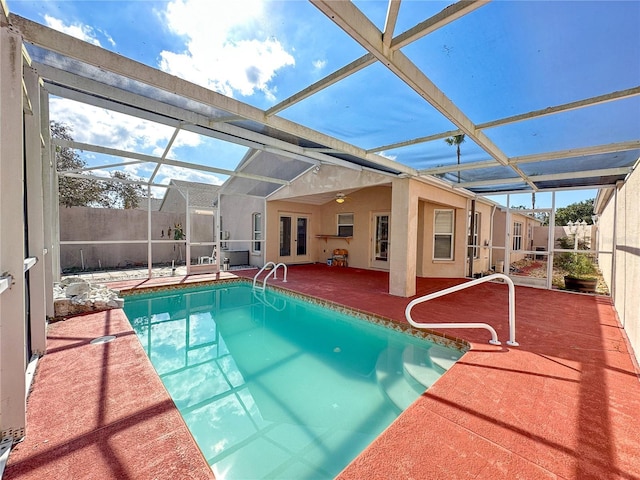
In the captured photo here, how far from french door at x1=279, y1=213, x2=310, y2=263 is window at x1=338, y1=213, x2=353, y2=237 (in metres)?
1.49

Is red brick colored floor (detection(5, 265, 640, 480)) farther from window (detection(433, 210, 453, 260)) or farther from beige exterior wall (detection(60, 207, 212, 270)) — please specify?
beige exterior wall (detection(60, 207, 212, 270))

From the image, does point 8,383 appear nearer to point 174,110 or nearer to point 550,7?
point 174,110

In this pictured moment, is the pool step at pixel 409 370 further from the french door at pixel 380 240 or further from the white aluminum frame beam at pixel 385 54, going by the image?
the french door at pixel 380 240

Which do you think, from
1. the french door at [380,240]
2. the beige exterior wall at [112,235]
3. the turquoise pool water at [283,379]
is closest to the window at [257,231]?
the beige exterior wall at [112,235]

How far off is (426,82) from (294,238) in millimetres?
9924

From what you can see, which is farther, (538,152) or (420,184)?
(420,184)

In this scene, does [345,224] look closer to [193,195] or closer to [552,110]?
[193,195]

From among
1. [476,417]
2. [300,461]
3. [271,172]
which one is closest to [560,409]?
[476,417]

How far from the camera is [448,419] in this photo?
240 cm

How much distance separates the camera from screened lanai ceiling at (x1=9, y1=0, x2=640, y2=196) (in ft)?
6.63

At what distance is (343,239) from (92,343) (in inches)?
363

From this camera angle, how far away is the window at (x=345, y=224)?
11766 millimetres

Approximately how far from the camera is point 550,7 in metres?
1.96

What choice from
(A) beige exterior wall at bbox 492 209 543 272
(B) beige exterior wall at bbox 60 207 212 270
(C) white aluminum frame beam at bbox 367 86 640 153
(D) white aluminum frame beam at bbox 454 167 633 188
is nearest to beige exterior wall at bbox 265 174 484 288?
(D) white aluminum frame beam at bbox 454 167 633 188
